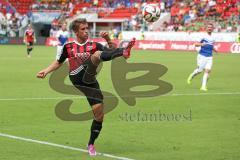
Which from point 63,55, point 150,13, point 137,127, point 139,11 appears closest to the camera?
point 63,55

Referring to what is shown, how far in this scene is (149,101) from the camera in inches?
695

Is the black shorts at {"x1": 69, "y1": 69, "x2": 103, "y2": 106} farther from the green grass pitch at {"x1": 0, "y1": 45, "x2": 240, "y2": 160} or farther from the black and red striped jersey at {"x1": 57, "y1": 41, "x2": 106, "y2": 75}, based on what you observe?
the green grass pitch at {"x1": 0, "y1": 45, "x2": 240, "y2": 160}

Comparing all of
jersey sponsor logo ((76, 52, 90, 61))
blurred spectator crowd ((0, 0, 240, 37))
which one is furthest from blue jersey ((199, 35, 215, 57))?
blurred spectator crowd ((0, 0, 240, 37))

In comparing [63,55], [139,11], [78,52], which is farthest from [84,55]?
[139,11]

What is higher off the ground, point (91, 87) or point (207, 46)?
point (91, 87)

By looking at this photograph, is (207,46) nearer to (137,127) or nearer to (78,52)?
(137,127)

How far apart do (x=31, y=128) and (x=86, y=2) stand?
6231 cm

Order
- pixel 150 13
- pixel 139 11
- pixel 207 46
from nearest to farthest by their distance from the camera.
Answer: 1. pixel 150 13
2. pixel 207 46
3. pixel 139 11

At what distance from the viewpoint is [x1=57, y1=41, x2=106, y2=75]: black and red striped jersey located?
988 cm

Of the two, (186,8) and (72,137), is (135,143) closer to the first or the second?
(72,137)

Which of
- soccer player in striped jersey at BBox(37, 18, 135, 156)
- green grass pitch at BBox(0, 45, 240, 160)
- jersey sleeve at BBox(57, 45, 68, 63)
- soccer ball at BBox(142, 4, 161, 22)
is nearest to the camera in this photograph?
soccer player in striped jersey at BBox(37, 18, 135, 156)

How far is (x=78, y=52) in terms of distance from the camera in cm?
986

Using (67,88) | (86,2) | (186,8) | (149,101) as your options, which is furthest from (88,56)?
(86,2)

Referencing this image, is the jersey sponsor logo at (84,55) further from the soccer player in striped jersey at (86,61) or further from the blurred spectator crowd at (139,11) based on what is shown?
the blurred spectator crowd at (139,11)
